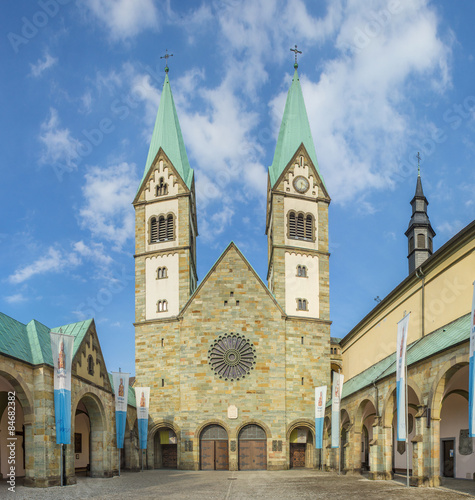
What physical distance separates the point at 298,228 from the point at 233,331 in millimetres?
9367

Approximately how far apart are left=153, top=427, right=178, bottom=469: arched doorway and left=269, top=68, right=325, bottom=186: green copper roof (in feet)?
65.3

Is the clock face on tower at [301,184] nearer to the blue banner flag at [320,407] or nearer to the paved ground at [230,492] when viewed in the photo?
the blue banner flag at [320,407]

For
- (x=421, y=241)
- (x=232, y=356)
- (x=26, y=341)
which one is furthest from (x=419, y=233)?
(x=26, y=341)

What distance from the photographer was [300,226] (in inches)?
1877

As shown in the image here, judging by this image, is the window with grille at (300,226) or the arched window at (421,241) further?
the arched window at (421,241)

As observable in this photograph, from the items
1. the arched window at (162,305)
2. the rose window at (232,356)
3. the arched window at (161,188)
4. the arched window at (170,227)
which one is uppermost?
the arched window at (161,188)

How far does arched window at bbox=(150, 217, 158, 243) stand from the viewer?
4753cm

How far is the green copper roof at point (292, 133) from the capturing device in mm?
49875

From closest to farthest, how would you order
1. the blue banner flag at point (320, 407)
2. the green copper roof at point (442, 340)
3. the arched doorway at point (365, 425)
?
the green copper roof at point (442, 340), the arched doorway at point (365, 425), the blue banner flag at point (320, 407)

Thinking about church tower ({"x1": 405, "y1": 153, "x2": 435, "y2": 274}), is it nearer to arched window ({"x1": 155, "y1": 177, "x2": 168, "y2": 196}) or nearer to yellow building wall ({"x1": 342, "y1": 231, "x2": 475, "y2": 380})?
yellow building wall ({"x1": 342, "y1": 231, "x2": 475, "y2": 380})

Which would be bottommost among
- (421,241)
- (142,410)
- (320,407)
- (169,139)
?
(142,410)

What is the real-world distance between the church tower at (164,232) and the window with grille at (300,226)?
25.0 feet

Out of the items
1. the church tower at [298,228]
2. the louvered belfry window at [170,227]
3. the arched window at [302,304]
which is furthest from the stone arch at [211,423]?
the louvered belfry window at [170,227]

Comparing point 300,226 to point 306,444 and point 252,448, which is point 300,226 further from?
point 252,448
